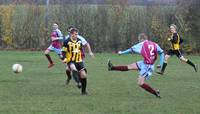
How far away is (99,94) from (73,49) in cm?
136

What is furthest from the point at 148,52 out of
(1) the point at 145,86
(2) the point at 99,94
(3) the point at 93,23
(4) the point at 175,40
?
(3) the point at 93,23

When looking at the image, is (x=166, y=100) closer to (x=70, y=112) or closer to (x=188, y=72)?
(x=70, y=112)

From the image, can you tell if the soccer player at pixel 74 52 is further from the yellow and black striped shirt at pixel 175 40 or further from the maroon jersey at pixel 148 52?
the yellow and black striped shirt at pixel 175 40

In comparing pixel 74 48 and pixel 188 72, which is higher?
pixel 74 48

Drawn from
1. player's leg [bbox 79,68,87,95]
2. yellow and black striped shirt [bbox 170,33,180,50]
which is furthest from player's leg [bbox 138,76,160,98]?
yellow and black striped shirt [bbox 170,33,180,50]

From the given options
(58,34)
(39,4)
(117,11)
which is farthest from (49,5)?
(58,34)

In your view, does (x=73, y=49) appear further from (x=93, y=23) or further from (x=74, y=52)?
(x=93, y=23)

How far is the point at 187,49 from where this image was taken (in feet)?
117

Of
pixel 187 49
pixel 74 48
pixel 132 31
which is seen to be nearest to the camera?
pixel 74 48

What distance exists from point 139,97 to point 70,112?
3120mm

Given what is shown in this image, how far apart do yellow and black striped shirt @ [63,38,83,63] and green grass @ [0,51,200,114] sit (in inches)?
36.0

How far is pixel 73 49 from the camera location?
567 inches

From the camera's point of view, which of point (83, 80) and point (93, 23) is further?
point (93, 23)

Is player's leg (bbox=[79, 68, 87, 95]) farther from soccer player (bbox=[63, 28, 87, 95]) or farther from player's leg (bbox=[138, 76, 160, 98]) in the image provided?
player's leg (bbox=[138, 76, 160, 98])
